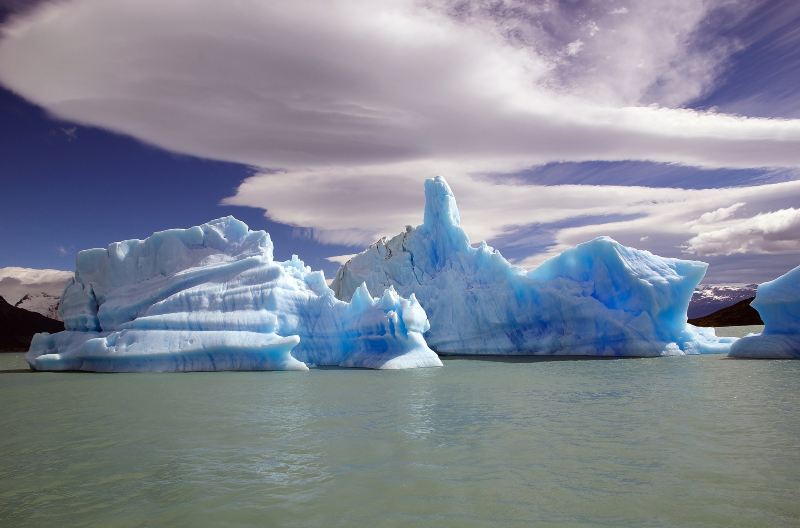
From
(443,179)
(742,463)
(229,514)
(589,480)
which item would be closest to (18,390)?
(229,514)

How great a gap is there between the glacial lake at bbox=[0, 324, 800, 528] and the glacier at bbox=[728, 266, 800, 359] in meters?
8.34

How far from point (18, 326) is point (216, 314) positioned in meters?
78.1

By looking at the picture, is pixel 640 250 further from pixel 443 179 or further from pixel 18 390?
pixel 18 390

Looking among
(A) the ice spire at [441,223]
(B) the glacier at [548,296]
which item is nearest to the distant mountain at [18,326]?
(A) the ice spire at [441,223]

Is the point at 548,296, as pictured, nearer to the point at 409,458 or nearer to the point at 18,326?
the point at 409,458

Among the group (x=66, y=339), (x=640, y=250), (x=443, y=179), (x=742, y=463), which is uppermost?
(x=443, y=179)

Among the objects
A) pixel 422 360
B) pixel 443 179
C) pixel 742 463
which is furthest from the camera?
pixel 443 179

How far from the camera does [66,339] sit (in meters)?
20.6

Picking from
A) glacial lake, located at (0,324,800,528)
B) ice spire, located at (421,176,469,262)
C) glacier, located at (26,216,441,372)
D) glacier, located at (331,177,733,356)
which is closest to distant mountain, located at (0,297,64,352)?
glacier, located at (26,216,441,372)

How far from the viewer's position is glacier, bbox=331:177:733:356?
2173cm

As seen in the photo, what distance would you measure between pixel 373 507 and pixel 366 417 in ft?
13.0

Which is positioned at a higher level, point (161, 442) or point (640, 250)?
point (640, 250)

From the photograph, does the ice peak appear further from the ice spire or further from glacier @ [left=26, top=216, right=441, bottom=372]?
glacier @ [left=26, top=216, right=441, bottom=372]

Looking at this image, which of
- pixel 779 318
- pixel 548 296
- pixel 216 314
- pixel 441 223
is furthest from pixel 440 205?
pixel 779 318
